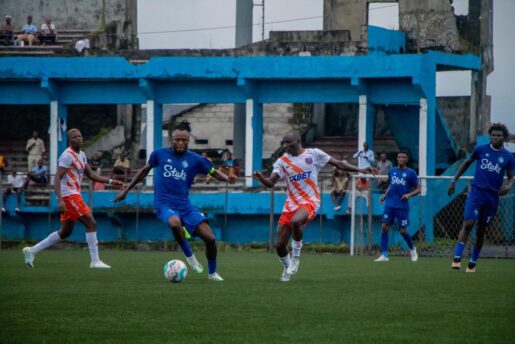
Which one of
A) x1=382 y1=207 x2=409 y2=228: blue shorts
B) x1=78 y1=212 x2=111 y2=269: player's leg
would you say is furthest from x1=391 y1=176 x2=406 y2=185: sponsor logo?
x1=78 y1=212 x2=111 y2=269: player's leg

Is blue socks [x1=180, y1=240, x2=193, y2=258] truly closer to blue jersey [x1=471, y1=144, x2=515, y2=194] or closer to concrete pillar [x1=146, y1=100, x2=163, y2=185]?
blue jersey [x1=471, y1=144, x2=515, y2=194]

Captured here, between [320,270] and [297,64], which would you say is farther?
[297,64]

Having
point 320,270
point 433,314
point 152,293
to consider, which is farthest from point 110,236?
point 433,314

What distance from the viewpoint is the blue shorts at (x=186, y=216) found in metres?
15.7

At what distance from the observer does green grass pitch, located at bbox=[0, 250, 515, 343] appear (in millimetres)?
9664

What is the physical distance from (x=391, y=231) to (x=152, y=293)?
1876 centimetres

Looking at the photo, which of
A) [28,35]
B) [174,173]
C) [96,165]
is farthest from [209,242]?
[28,35]

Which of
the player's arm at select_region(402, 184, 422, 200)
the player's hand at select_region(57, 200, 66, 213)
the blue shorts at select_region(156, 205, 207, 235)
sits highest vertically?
the blue shorts at select_region(156, 205, 207, 235)

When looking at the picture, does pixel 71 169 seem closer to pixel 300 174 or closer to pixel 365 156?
pixel 300 174

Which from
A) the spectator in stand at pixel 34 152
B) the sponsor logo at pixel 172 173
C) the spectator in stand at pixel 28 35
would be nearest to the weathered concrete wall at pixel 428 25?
the spectator in stand at pixel 34 152

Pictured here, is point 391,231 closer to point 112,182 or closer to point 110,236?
point 110,236

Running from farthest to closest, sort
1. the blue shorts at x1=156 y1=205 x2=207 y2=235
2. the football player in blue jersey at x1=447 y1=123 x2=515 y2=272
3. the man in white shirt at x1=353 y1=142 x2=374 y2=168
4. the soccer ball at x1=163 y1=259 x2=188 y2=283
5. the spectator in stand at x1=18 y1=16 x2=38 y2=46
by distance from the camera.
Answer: the spectator in stand at x1=18 y1=16 x2=38 y2=46 → the man in white shirt at x1=353 y1=142 x2=374 y2=168 → the football player in blue jersey at x1=447 y1=123 x2=515 y2=272 → the blue shorts at x1=156 y1=205 x2=207 y2=235 → the soccer ball at x1=163 y1=259 x2=188 y2=283

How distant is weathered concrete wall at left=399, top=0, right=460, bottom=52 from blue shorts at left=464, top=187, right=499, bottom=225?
72.0 ft

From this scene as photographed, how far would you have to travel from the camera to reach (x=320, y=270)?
768 inches
